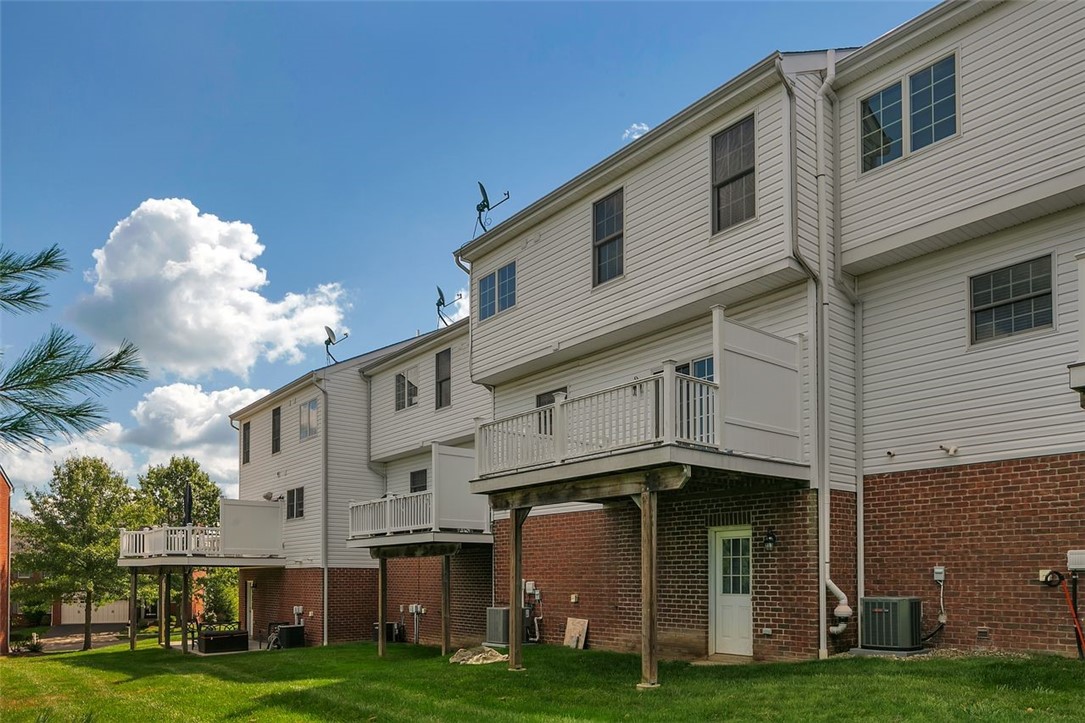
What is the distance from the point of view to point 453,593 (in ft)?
74.1

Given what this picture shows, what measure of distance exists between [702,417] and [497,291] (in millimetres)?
8349

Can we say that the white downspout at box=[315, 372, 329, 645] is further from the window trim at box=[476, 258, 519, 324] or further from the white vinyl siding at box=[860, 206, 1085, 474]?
the white vinyl siding at box=[860, 206, 1085, 474]

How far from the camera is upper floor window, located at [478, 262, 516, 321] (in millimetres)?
19312

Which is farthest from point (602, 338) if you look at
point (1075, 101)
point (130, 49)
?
point (130, 49)

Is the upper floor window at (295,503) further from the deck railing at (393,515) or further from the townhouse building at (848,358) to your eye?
the townhouse building at (848,358)

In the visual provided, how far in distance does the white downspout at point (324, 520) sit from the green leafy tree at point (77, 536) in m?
9.37

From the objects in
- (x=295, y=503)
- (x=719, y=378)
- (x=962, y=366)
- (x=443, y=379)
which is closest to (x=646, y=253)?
(x=719, y=378)

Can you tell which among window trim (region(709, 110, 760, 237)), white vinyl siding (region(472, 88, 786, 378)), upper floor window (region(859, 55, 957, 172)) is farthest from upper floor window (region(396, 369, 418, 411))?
upper floor window (region(859, 55, 957, 172))

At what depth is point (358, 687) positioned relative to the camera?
46.4 feet

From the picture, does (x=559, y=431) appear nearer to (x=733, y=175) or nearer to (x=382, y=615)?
(x=733, y=175)

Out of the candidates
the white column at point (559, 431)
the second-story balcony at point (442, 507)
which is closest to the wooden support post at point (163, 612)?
the second-story balcony at point (442, 507)

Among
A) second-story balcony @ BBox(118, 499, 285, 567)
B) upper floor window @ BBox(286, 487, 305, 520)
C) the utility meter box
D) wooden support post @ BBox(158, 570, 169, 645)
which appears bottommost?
wooden support post @ BBox(158, 570, 169, 645)

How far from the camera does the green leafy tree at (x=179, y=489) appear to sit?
52219 mm

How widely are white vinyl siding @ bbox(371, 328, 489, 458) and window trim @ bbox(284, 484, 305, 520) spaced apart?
2.68m
